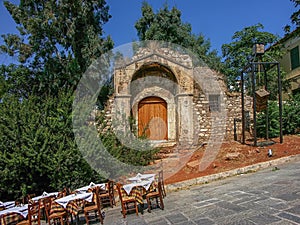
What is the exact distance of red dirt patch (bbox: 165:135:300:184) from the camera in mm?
7766

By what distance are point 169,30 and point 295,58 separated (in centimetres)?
1102

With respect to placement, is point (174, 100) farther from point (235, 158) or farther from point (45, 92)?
point (45, 92)

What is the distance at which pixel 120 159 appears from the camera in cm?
797

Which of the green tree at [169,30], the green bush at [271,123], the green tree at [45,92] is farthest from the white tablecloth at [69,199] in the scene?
the green tree at [169,30]

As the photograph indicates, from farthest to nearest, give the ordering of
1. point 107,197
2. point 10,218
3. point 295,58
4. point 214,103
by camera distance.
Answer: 1. point 295,58
2. point 214,103
3. point 107,197
4. point 10,218

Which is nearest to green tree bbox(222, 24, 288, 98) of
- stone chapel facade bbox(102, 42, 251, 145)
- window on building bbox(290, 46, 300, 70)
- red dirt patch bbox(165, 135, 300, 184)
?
window on building bbox(290, 46, 300, 70)

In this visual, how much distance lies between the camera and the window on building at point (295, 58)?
1716 centimetres

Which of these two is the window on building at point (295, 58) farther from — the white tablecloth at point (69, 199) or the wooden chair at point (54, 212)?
the wooden chair at point (54, 212)

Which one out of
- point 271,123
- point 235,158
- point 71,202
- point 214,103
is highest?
point 214,103

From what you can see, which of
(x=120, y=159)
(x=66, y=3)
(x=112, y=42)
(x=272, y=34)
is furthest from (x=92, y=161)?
(x=272, y=34)

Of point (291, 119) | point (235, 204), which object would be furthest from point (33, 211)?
point (291, 119)

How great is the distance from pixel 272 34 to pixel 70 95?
16.9 meters

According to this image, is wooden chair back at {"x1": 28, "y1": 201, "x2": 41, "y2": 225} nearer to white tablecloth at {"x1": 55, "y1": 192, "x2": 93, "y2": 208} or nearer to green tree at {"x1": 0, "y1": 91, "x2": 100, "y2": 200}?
white tablecloth at {"x1": 55, "y1": 192, "x2": 93, "y2": 208}

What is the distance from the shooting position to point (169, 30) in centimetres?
2348
